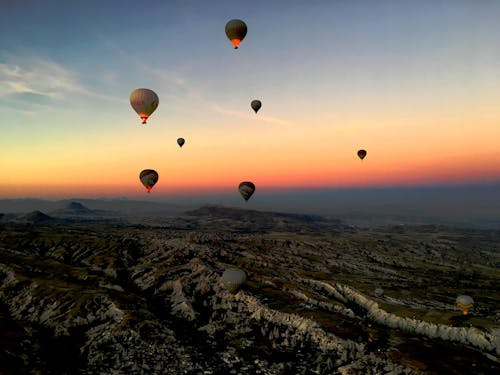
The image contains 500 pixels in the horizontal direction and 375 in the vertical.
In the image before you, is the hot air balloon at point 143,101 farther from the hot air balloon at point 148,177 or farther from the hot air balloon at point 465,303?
the hot air balloon at point 465,303

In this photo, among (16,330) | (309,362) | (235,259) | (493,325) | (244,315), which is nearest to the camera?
(309,362)

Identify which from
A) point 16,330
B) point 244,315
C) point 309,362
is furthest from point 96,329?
point 309,362

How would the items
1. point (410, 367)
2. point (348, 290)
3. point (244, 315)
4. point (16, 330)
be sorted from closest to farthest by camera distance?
point (410, 367) → point (16, 330) → point (244, 315) → point (348, 290)

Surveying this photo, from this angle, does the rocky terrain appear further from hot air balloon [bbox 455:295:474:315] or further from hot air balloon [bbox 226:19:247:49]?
hot air balloon [bbox 226:19:247:49]

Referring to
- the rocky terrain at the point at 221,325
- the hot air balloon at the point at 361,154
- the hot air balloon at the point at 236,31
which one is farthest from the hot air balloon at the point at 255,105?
the rocky terrain at the point at 221,325

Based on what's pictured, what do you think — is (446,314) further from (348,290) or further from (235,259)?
(235,259)

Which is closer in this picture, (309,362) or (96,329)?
(309,362)
